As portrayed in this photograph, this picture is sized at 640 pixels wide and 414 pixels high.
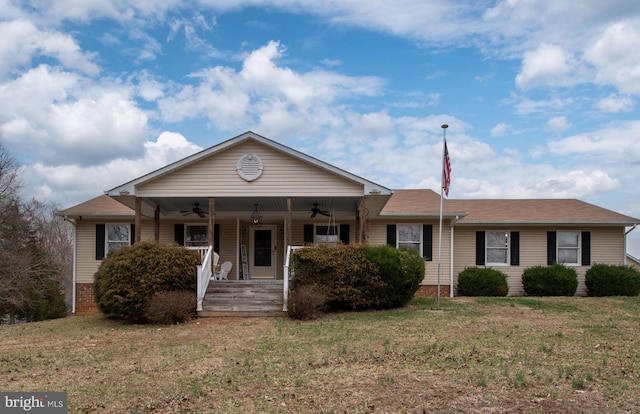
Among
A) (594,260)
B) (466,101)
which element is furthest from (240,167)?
(594,260)

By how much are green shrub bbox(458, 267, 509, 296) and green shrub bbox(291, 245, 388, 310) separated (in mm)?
6003

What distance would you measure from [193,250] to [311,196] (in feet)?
11.3

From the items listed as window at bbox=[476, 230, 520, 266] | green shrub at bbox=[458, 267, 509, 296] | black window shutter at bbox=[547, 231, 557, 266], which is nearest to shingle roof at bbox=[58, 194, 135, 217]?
green shrub at bbox=[458, 267, 509, 296]

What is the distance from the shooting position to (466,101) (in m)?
15.5

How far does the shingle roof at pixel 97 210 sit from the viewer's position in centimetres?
1855

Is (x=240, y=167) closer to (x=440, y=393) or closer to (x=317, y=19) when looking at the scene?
(x=317, y=19)

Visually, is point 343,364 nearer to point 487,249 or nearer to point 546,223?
point 487,249

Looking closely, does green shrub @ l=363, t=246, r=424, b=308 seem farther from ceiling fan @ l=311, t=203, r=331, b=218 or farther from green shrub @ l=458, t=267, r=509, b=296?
green shrub @ l=458, t=267, r=509, b=296

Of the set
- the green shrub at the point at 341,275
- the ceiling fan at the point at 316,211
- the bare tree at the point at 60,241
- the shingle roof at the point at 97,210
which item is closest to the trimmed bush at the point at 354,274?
the green shrub at the point at 341,275

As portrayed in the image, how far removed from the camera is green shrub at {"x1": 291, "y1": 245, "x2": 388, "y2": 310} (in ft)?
43.8

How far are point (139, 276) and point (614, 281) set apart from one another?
15290 millimetres

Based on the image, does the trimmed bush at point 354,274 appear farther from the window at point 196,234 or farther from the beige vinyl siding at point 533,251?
the window at point 196,234

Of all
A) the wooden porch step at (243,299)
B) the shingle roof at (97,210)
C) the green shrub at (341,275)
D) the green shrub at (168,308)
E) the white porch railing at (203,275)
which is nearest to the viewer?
the green shrub at (168,308)

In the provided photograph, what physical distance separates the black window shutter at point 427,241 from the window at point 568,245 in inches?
186
